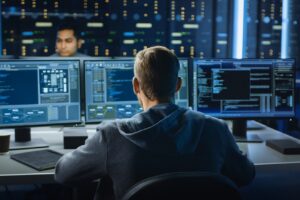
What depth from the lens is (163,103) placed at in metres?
1.49

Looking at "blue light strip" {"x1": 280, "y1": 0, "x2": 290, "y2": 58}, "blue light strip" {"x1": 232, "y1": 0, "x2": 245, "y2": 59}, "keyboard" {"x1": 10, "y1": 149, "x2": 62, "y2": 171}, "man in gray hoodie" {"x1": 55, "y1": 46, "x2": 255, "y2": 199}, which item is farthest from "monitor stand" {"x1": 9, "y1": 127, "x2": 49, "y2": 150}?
"blue light strip" {"x1": 280, "y1": 0, "x2": 290, "y2": 58}

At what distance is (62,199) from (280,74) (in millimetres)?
1558

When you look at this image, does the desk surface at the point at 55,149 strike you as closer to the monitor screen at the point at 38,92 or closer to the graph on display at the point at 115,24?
the monitor screen at the point at 38,92

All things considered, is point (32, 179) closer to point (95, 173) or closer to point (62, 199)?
→ point (95, 173)

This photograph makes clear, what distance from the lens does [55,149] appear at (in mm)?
2297

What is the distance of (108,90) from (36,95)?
1.20 ft

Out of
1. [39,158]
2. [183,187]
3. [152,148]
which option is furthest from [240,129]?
[183,187]

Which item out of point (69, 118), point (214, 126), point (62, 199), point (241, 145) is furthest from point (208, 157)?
point (62, 199)

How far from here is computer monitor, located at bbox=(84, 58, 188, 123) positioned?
8.05 feet

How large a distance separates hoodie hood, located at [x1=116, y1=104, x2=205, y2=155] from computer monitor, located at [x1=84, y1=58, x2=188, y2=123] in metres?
1.02

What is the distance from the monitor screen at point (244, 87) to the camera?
2.51 meters

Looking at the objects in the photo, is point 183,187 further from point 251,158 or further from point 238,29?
point 238,29

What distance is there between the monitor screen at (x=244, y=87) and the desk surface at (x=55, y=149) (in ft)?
0.59

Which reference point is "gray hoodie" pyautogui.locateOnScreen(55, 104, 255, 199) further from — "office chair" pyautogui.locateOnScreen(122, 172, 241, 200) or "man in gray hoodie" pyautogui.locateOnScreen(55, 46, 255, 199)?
"office chair" pyautogui.locateOnScreen(122, 172, 241, 200)
